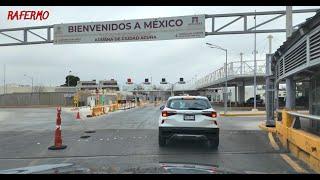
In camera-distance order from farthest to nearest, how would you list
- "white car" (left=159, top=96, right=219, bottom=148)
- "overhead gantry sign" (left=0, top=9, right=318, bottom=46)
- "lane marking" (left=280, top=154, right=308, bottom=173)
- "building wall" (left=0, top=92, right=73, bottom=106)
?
"building wall" (left=0, top=92, right=73, bottom=106)
"overhead gantry sign" (left=0, top=9, right=318, bottom=46)
"white car" (left=159, top=96, right=219, bottom=148)
"lane marking" (left=280, top=154, right=308, bottom=173)

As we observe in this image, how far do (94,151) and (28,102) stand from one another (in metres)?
91.8

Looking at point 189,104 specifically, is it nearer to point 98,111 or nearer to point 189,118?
point 189,118

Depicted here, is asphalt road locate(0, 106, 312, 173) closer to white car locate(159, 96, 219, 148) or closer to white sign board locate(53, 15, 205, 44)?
white car locate(159, 96, 219, 148)

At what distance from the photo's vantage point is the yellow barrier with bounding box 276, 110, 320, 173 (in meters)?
10.7

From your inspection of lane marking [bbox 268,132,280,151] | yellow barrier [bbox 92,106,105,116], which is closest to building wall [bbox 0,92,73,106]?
yellow barrier [bbox 92,106,105,116]

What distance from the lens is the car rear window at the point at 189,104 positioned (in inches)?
620

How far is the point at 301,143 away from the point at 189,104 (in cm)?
432

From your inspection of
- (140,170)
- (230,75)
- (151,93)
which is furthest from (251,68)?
(151,93)

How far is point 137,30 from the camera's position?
95.9 ft

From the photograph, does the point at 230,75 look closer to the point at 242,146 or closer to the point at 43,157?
the point at 242,146

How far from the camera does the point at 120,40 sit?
2975cm

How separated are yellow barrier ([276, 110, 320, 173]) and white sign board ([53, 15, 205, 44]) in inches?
489

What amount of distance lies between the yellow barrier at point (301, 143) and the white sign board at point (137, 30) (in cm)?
1243

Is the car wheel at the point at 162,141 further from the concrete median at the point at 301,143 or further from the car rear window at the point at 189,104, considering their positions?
the concrete median at the point at 301,143
